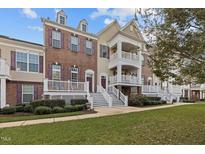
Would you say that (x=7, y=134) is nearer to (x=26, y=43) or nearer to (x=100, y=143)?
(x=100, y=143)

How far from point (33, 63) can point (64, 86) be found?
3.55 metres

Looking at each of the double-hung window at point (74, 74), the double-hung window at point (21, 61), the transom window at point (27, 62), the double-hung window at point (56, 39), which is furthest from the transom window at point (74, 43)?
the double-hung window at point (21, 61)

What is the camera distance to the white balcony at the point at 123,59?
22255 mm

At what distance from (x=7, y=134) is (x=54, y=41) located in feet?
44.7

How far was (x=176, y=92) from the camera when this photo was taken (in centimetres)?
3127

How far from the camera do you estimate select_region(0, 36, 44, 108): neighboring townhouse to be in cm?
1703

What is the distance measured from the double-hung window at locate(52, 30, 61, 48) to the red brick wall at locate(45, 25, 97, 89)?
432 mm

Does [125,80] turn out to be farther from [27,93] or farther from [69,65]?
[27,93]

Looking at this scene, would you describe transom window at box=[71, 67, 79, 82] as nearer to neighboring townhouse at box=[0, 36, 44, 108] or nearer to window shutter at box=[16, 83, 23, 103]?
neighboring townhouse at box=[0, 36, 44, 108]

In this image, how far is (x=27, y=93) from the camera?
59.8ft

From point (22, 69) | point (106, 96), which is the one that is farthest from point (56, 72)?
point (106, 96)

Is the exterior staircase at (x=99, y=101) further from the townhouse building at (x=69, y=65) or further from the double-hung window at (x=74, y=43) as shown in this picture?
the double-hung window at (x=74, y=43)

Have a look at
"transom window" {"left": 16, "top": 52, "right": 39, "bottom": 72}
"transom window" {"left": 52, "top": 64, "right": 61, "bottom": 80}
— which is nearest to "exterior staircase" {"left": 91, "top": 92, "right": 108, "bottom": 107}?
"transom window" {"left": 52, "top": 64, "right": 61, "bottom": 80}

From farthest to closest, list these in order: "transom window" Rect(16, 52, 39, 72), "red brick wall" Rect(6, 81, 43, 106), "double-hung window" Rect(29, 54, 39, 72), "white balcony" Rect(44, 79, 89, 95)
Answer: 1. "double-hung window" Rect(29, 54, 39, 72)
2. "transom window" Rect(16, 52, 39, 72)
3. "white balcony" Rect(44, 79, 89, 95)
4. "red brick wall" Rect(6, 81, 43, 106)
